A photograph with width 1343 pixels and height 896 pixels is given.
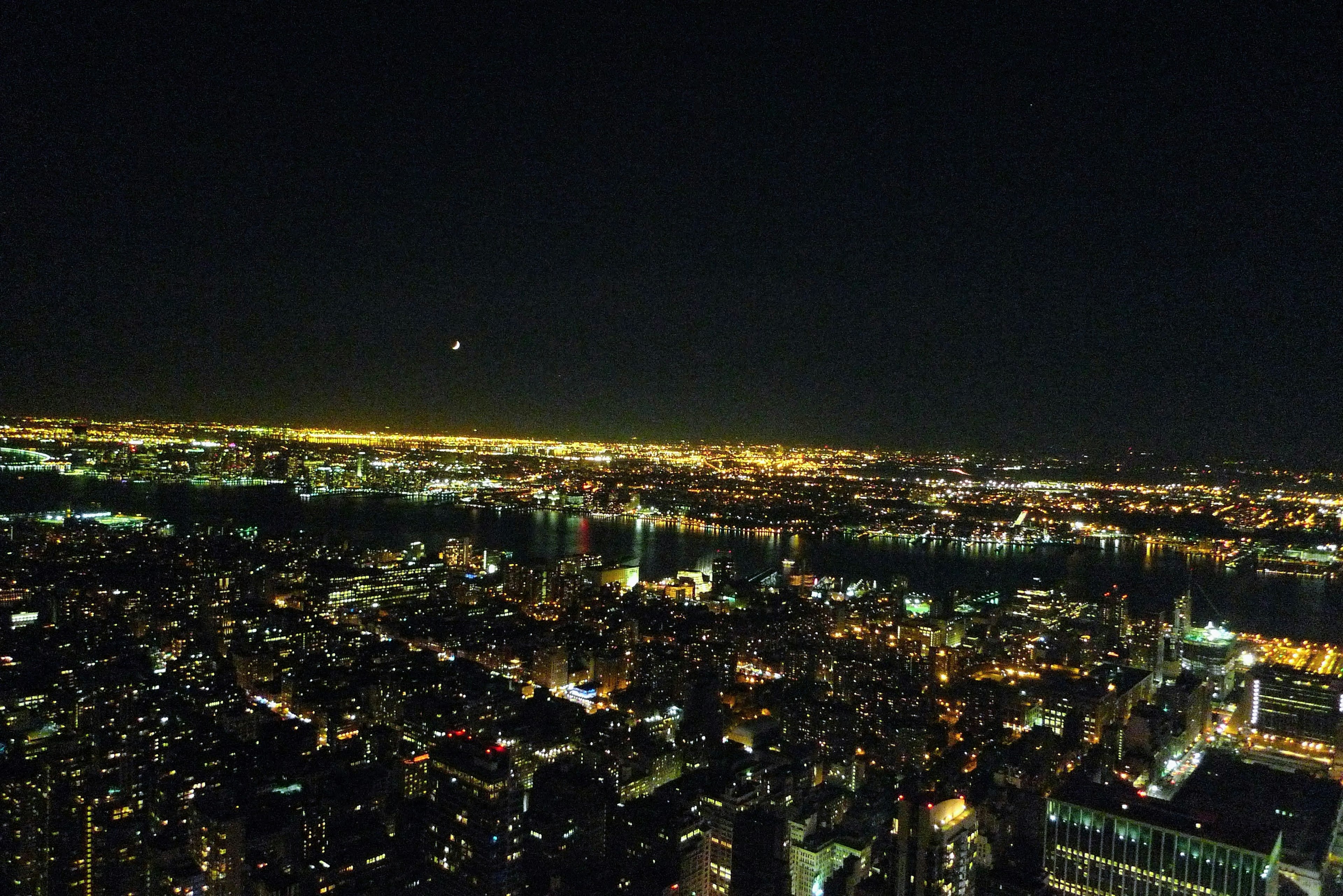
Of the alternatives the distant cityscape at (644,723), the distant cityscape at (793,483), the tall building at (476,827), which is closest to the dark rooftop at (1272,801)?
the distant cityscape at (644,723)

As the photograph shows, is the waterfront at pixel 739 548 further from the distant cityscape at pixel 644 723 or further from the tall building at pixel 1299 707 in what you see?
the tall building at pixel 1299 707

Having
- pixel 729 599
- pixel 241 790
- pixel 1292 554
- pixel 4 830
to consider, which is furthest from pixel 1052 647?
pixel 4 830

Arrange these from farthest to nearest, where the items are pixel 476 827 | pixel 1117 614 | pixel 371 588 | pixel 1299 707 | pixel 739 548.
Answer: pixel 739 548 < pixel 371 588 < pixel 1117 614 < pixel 1299 707 < pixel 476 827

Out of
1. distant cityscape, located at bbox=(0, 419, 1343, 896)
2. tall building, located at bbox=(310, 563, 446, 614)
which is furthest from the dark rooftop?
tall building, located at bbox=(310, 563, 446, 614)

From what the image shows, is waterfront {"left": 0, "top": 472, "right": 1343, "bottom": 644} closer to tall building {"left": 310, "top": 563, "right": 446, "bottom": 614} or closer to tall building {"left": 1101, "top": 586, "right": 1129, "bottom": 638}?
tall building {"left": 1101, "top": 586, "right": 1129, "bottom": 638}

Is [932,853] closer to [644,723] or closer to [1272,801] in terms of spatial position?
[1272,801]

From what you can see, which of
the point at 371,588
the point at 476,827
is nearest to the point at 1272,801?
the point at 476,827
